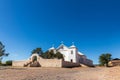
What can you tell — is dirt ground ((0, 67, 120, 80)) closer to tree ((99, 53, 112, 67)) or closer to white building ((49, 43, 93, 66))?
tree ((99, 53, 112, 67))

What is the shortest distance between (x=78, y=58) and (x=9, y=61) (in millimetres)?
29605

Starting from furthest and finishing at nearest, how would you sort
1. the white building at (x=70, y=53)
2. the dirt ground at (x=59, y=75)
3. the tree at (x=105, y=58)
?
the white building at (x=70, y=53), the tree at (x=105, y=58), the dirt ground at (x=59, y=75)

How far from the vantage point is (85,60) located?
8144 centimetres

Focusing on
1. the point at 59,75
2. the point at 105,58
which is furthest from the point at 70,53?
the point at 59,75

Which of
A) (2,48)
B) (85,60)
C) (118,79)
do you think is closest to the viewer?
(118,79)

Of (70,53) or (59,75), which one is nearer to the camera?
(59,75)

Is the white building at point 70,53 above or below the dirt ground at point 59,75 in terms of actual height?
above

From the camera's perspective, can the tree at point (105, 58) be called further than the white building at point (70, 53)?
No

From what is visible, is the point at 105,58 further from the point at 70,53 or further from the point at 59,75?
the point at 59,75

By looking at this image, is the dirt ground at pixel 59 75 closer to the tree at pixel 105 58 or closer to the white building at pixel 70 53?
the tree at pixel 105 58

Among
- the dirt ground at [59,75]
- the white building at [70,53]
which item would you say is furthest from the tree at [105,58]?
the dirt ground at [59,75]

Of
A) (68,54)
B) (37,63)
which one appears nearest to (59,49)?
(68,54)

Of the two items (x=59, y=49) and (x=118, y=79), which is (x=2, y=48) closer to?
(x=118, y=79)

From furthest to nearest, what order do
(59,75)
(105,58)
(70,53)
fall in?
(70,53), (105,58), (59,75)
